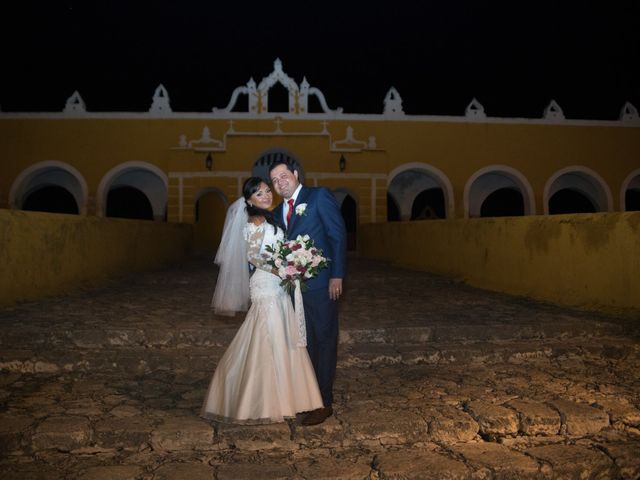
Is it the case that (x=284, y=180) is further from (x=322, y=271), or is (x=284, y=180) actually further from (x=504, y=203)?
(x=504, y=203)

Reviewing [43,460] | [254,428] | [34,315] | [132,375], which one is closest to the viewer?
[43,460]

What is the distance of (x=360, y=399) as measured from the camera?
3219mm

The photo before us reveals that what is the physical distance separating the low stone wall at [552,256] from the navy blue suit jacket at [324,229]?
348cm

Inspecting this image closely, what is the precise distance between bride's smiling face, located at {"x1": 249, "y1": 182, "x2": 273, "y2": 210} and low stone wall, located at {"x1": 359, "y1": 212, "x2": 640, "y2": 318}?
386 cm

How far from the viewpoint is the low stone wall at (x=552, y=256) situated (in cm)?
491

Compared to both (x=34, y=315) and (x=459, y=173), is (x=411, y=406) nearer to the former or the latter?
(x=34, y=315)

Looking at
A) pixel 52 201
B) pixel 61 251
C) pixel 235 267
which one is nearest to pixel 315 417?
pixel 235 267

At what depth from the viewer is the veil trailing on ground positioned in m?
3.12

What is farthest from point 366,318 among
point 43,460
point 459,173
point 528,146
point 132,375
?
point 528,146

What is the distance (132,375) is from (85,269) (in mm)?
4035

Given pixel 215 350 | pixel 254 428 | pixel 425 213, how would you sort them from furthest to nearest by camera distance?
pixel 425 213, pixel 215 350, pixel 254 428

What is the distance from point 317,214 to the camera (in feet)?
9.93

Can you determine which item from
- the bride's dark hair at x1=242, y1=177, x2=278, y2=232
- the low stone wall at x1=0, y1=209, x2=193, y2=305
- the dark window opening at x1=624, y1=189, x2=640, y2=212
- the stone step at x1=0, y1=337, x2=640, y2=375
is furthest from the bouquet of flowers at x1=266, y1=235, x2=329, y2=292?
the dark window opening at x1=624, y1=189, x2=640, y2=212

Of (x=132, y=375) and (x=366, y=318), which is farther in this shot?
(x=366, y=318)
